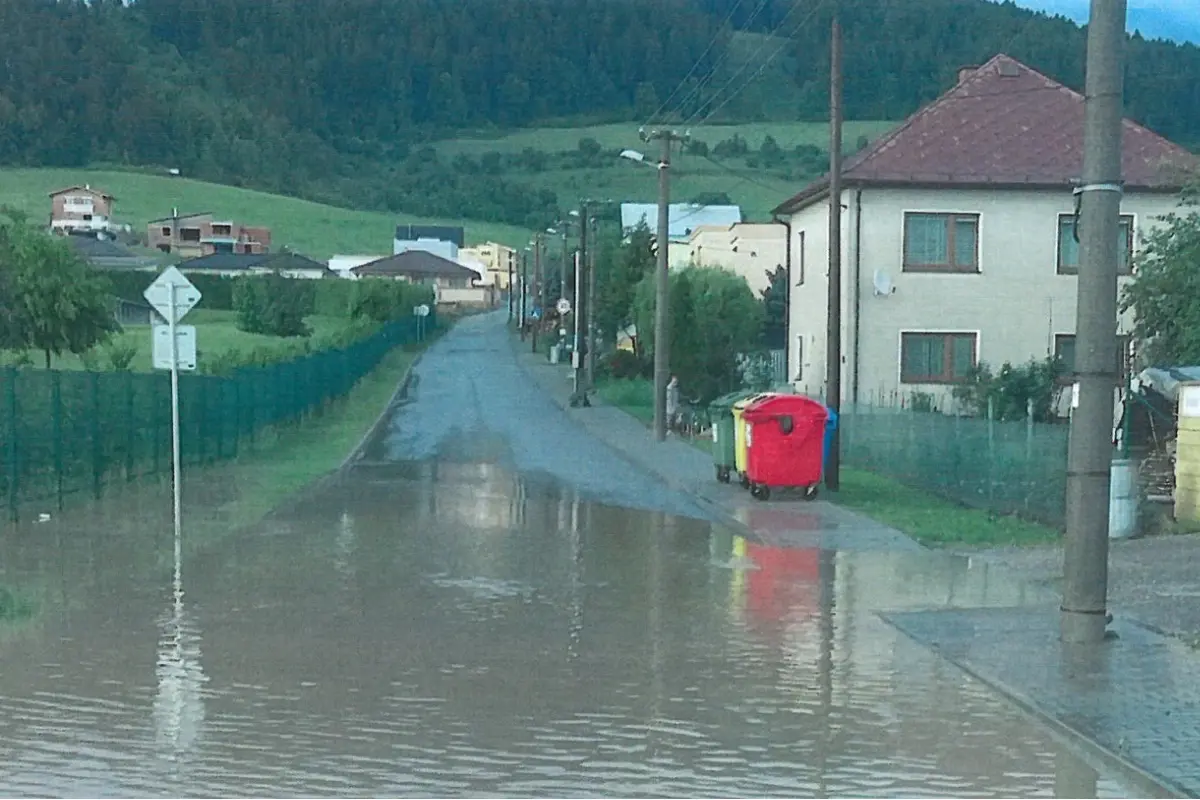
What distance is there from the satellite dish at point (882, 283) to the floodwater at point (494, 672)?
761 inches

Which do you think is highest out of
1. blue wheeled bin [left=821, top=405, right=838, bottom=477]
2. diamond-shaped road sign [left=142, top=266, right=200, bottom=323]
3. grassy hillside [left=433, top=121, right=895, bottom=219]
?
grassy hillside [left=433, top=121, right=895, bottom=219]

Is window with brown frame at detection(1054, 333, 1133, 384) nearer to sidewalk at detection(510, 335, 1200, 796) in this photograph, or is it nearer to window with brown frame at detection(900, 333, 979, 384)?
window with brown frame at detection(900, 333, 979, 384)

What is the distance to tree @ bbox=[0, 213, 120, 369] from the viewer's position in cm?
3153

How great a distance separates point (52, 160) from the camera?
459 feet

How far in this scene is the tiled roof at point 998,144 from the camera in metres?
38.3

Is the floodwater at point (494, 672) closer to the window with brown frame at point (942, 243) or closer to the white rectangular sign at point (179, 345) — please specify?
the white rectangular sign at point (179, 345)

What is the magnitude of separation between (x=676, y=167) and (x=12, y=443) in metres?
101

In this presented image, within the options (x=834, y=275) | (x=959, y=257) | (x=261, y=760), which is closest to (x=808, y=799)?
(x=261, y=760)

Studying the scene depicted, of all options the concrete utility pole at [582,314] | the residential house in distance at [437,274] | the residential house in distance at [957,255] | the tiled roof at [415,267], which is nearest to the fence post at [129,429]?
the residential house in distance at [957,255]

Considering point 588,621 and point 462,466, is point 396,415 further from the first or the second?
point 588,621

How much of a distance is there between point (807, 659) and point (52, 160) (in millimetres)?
138296

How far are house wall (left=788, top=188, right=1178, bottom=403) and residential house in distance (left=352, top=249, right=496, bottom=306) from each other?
284 ft

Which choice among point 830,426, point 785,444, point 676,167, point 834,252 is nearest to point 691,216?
point 676,167

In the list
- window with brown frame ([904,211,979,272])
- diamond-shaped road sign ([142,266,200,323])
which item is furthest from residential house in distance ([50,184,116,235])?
diamond-shaped road sign ([142,266,200,323])
